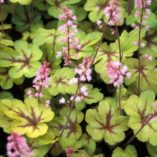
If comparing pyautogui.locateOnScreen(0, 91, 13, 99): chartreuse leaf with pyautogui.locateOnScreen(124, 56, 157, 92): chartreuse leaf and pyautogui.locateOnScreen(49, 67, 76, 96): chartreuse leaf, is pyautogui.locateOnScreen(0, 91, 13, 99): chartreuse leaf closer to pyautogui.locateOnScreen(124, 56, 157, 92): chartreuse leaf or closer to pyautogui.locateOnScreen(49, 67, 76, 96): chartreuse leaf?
pyautogui.locateOnScreen(49, 67, 76, 96): chartreuse leaf

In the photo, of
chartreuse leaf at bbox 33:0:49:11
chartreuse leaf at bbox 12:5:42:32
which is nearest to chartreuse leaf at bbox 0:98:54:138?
chartreuse leaf at bbox 12:5:42:32

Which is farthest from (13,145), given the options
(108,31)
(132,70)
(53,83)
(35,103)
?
(108,31)

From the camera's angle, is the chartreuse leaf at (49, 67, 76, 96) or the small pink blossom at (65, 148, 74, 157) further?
the chartreuse leaf at (49, 67, 76, 96)

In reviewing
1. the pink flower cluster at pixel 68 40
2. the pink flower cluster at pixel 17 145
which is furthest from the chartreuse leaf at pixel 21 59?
the pink flower cluster at pixel 17 145

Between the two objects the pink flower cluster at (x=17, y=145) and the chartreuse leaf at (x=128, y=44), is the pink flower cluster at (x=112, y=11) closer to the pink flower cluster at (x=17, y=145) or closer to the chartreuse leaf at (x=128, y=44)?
the chartreuse leaf at (x=128, y=44)

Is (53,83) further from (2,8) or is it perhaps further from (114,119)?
(2,8)

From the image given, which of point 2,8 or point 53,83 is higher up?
point 2,8
